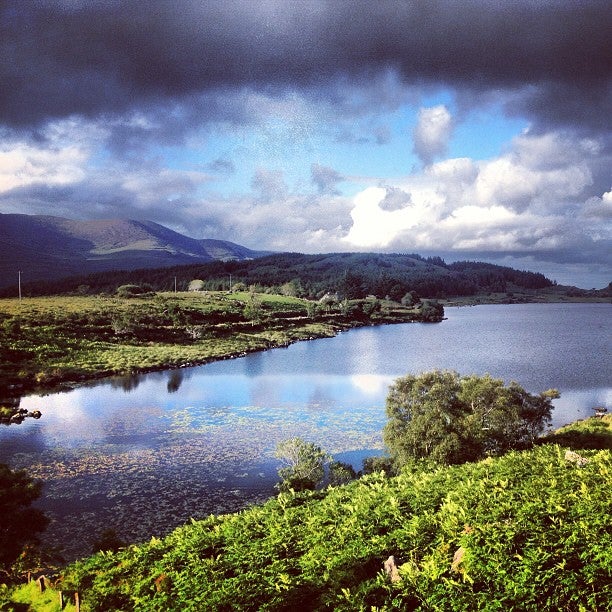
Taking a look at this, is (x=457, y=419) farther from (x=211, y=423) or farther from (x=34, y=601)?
(x=211, y=423)

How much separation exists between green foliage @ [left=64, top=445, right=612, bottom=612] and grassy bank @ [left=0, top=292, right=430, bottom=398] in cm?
6979

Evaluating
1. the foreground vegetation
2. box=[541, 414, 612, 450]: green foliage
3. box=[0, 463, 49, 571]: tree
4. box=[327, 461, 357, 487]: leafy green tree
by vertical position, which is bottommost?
box=[327, 461, 357, 487]: leafy green tree

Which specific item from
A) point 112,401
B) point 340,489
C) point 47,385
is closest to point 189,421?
point 112,401

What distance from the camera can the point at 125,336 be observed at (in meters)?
113

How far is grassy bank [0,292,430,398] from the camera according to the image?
279 feet

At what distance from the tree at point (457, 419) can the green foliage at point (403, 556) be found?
50.2ft

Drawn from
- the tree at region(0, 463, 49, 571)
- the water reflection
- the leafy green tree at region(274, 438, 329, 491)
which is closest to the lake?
the water reflection

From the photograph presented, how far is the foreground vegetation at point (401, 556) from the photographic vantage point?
37.1 feet

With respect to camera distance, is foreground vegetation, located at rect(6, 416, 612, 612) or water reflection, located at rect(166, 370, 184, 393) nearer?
foreground vegetation, located at rect(6, 416, 612, 612)

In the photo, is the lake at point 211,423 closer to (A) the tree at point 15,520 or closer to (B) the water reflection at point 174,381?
(B) the water reflection at point 174,381

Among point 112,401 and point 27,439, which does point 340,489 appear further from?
point 112,401

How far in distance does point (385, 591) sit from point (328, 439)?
39184mm

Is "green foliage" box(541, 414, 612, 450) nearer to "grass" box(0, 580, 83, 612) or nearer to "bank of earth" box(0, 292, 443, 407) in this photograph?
"grass" box(0, 580, 83, 612)

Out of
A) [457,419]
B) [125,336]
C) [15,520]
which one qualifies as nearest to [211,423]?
[457,419]
